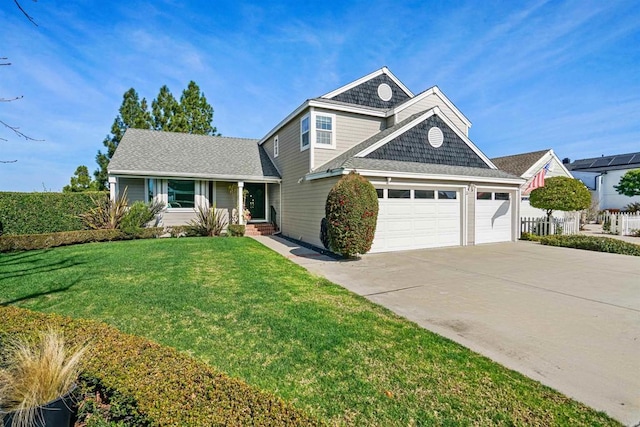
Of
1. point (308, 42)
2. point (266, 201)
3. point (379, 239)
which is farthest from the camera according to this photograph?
point (266, 201)

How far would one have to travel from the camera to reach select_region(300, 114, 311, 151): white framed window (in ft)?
41.5

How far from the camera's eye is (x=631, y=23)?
9430 millimetres

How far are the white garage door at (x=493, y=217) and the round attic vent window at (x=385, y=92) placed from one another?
6486 millimetres

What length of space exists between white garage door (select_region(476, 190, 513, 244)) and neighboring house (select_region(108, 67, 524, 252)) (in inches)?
1.8

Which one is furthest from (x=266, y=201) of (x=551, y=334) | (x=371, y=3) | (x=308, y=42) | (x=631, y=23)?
(x=631, y=23)

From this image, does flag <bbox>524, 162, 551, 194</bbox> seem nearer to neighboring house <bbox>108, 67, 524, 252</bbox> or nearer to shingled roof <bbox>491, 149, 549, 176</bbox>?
shingled roof <bbox>491, 149, 549, 176</bbox>

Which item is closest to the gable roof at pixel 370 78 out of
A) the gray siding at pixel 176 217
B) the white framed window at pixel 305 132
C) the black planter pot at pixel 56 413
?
the white framed window at pixel 305 132

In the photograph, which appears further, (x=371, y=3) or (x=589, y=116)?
(x=589, y=116)

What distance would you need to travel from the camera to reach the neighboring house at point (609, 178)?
28.5 meters

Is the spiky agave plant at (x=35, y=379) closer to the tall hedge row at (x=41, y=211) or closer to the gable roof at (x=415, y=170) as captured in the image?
the gable roof at (x=415, y=170)

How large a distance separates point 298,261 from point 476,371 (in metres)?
6.48

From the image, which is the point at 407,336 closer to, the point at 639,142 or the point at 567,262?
the point at 567,262

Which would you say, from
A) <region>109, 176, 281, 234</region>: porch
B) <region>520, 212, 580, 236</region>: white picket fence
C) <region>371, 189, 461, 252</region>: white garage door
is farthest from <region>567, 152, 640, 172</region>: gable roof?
<region>109, 176, 281, 234</region>: porch

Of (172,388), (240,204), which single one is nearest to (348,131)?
(240,204)
